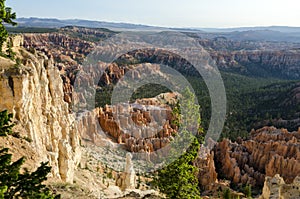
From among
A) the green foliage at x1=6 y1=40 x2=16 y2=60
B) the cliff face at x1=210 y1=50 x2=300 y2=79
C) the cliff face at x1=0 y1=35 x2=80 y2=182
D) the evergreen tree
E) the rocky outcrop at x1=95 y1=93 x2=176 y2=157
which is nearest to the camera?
the evergreen tree

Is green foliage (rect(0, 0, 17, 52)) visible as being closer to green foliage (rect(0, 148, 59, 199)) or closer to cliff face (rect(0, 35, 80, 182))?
green foliage (rect(0, 148, 59, 199))

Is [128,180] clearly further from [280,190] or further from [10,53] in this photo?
[10,53]

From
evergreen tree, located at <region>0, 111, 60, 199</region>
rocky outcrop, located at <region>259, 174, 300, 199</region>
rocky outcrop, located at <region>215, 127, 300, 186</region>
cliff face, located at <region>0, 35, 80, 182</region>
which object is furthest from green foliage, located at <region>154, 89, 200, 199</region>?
rocky outcrop, located at <region>215, 127, 300, 186</region>

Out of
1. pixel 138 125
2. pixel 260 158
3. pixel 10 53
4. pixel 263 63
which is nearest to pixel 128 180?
pixel 10 53

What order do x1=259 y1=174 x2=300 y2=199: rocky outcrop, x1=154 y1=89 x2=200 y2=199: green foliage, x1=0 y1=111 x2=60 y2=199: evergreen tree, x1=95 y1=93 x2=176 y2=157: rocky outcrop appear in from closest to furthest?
1. x1=0 y1=111 x2=60 y2=199: evergreen tree
2. x1=154 y1=89 x2=200 y2=199: green foliage
3. x1=259 y1=174 x2=300 y2=199: rocky outcrop
4. x1=95 y1=93 x2=176 y2=157: rocky outcrop

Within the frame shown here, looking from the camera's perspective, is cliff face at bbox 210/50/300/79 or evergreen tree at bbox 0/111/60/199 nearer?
evergreen tree at bbox 0/111/60/199

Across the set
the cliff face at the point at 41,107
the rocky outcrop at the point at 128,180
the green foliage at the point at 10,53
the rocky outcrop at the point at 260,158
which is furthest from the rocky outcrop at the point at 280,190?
the green foliage at the point at 10,53

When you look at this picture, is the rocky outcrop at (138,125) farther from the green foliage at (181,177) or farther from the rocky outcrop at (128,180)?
the green foliage at (181,177)
